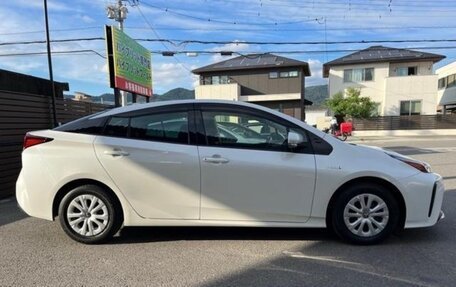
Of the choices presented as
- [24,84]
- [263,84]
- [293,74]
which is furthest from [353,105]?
[24,84]

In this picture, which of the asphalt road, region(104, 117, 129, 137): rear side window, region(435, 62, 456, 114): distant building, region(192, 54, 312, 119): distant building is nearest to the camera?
the asphalt road

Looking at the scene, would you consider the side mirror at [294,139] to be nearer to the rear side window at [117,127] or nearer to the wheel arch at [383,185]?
the wheel arch at [383,185]

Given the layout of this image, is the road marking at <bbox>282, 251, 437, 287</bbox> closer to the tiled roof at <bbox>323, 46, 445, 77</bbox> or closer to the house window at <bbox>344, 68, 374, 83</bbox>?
the tiled roof at <bbox>323, 46, 445, 77</bbox>

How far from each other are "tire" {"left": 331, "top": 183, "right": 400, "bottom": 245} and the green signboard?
8926mm

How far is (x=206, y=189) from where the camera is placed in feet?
15.0

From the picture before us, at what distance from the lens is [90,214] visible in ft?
15.4

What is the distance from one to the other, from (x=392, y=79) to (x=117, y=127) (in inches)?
1276

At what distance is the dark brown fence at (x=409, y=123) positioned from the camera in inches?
1225

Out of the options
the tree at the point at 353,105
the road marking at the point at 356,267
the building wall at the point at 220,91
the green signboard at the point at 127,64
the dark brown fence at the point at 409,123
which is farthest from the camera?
the building wall at the point at 220,91

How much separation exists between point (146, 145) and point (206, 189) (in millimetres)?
826

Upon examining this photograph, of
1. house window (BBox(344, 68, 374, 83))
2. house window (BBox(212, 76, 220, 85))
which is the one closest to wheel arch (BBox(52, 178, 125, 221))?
house window (BBox(344, 68, 374, 83))

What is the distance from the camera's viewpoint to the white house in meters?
32.9

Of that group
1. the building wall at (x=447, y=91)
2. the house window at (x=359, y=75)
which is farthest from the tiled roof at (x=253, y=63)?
the building wall at (x=447, y=91)

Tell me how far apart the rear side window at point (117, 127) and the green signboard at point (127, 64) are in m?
7.44
